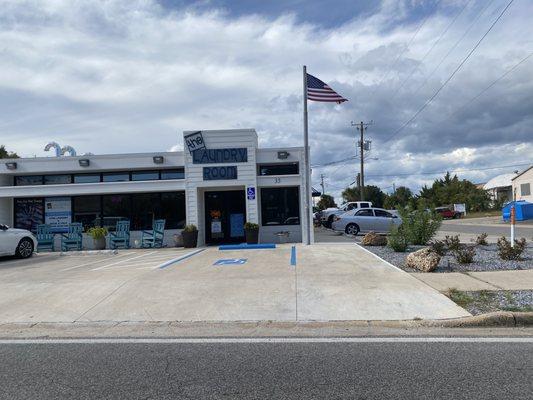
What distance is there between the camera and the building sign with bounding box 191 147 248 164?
2097 cm

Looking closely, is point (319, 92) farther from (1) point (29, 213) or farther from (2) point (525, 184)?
(2) point (525, 184)

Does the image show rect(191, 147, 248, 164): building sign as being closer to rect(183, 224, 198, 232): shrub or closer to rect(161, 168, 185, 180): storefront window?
rect(161, 168, 185, 180): storefront window

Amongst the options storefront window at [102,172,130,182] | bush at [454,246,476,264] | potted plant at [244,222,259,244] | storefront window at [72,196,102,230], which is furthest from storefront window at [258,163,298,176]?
bush at [454,246,476,264]

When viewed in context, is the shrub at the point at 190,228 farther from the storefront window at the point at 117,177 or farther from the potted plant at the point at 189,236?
the storefront window at the point at 117,177

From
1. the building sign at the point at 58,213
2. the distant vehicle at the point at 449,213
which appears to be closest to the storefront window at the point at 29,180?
the building sign at the point at 58,213

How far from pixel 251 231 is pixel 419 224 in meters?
6.95

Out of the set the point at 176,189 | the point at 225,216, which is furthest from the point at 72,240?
the point at 225,216

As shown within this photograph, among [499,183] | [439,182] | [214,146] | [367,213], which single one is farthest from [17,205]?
[499,183]

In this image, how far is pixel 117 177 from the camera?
22391 millimetres

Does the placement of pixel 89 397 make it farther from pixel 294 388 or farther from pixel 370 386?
pixel 370 386

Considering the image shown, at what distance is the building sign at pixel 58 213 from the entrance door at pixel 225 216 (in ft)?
20.3

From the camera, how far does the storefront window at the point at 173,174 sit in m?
22.1

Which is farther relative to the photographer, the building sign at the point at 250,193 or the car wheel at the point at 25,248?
the building sign at the point at 250,193

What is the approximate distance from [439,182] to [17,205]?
257 ft
